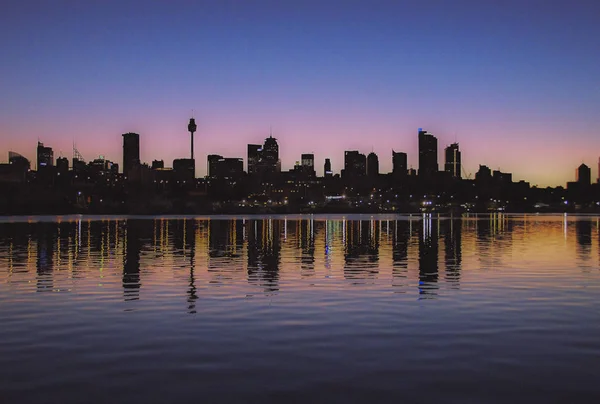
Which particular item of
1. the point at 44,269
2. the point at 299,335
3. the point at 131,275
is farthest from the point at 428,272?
the point at 44,269

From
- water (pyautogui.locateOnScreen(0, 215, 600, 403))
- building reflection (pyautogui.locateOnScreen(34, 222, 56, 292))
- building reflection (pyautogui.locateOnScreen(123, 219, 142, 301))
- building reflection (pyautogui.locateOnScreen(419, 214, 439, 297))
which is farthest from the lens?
building reflection (pyautogui.locateOnScreen(34, 222, 56, 292))

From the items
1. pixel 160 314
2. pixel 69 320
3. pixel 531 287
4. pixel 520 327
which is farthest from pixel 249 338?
pixel 531 287

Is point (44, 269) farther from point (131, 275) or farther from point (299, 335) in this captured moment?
point (299, 335)

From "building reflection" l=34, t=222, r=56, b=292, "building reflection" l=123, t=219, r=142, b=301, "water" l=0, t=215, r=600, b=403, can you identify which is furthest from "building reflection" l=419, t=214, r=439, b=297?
"building reflection" l=34, t=222, r=56, b=292

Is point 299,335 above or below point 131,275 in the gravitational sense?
below

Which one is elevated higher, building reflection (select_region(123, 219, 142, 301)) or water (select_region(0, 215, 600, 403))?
building reflection (select_region(123, 219, 142, 301))

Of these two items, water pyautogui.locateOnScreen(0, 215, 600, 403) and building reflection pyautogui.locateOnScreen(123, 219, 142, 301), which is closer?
water pyautogui.locateOnScreen(0, 215, 600, 403)

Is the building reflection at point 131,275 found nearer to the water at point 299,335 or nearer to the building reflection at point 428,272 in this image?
the water at point 299,335

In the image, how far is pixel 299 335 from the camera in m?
17.4

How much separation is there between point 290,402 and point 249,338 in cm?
573

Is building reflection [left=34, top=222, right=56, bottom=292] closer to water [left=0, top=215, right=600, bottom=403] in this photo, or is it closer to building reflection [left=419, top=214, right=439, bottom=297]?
water [left=0, top=215, right=600, bottom=403]

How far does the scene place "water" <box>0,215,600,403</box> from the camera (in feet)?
40.2

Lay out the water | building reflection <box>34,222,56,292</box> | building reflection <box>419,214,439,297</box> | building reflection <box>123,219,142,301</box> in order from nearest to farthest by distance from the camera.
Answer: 1. the water
2. building reflection <box>123,219,142,301</box>
3. building reflection <box>419,214,439,297</box>
4. building reflection <box>34,222,56,292</box>

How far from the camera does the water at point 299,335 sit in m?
12.3
